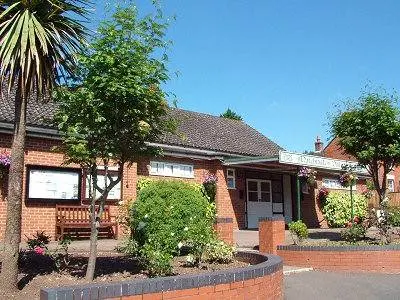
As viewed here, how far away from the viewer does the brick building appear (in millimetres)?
14672

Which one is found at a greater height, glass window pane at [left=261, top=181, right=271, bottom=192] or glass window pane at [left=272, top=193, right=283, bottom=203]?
glass window pane at [left=261, top=181, right=271, bottom=192]

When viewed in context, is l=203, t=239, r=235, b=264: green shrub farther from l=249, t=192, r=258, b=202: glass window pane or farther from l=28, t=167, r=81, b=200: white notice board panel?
l=249, t=192, r=258, b=202: glass window pane

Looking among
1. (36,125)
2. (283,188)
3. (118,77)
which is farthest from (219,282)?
(283,188)

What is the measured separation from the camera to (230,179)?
71.7 ft

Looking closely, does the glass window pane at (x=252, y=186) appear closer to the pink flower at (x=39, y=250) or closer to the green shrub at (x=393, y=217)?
the green shrub at (x=393, y=217)

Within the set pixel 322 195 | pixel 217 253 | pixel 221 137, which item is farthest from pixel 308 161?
pixel 217 253

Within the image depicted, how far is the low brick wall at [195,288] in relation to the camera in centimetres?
453

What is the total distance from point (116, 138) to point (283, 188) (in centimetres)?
1903

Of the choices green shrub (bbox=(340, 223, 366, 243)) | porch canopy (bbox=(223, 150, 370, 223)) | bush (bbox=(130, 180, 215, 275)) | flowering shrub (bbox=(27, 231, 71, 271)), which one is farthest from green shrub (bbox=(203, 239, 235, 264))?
porch canopy (bbox=(223, 150, 370, 223))

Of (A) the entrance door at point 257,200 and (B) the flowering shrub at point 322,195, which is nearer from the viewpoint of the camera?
(A) the entrance door at point 257,200

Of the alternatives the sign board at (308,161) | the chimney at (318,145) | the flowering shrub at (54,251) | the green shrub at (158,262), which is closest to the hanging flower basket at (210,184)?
the sign board at (308,161)

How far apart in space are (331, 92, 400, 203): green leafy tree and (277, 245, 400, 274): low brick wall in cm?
309

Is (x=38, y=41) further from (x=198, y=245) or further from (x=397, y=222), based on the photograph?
(x=397, y=222)

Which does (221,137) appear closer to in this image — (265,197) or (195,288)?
(265,197)
